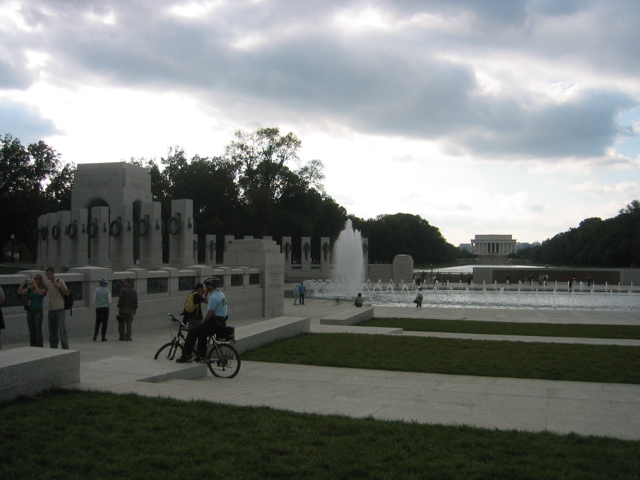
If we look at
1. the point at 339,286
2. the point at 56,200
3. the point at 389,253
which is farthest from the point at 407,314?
the point at 389,253

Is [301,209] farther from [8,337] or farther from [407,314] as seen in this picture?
[8,337]

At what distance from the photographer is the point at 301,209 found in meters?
73.9

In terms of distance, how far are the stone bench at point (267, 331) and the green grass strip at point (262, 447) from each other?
246 inches

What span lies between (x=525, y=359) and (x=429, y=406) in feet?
18.2

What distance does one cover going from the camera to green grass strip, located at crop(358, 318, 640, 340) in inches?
728

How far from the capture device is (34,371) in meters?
7.54

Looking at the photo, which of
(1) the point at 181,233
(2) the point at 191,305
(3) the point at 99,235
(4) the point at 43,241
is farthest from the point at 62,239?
(2) the point at 191,305

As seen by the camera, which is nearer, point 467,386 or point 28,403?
point 28,403

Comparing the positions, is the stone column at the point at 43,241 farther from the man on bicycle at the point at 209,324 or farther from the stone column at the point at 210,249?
the man on bicycle at the point at 209,324

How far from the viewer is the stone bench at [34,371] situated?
718 centimetres

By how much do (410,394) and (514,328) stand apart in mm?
11661

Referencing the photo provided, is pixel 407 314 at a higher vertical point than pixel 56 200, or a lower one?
lower

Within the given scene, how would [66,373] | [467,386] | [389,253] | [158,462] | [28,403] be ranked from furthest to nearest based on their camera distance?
[389,253], [467,386], [66,373], [28,403], [158,462]

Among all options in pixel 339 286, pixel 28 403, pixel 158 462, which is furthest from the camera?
pixel 339 286
